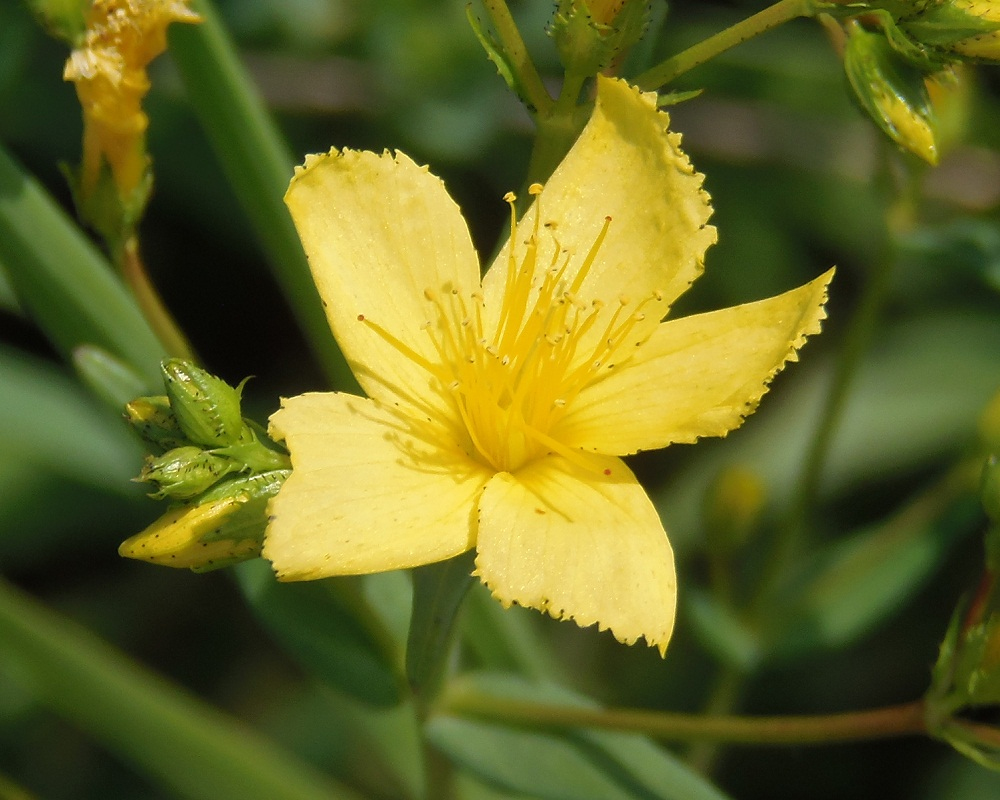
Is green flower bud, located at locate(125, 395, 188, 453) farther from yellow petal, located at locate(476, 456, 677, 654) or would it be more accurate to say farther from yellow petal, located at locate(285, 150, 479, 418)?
yellow petal, located at locate(476, 456, 677, 654)

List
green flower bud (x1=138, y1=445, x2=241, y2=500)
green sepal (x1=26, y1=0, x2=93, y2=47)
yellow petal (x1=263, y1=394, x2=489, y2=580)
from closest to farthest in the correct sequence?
yellow petal (x1=263, y1=394, x2=489, y2=580), green flower bud (x1=138, y1=445, x2=241, y2=500), green sepal (x1=26, y1=0, x2=93, y2=47)

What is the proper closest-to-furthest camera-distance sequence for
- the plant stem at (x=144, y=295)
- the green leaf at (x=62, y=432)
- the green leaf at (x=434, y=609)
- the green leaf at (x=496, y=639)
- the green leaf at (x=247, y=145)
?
the green leaf at (x=434, y=609) < the plant stem at (x=144, y=295) < the green leaf at (x=247, y=145) < the green leaf at (x=496, y=639) < the green leaf at (x=62, y=432)

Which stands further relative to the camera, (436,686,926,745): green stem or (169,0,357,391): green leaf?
(169,0,357,391): green leaf

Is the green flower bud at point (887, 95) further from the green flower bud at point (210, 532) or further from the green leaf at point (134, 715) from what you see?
the green leaf at point (134, 715)

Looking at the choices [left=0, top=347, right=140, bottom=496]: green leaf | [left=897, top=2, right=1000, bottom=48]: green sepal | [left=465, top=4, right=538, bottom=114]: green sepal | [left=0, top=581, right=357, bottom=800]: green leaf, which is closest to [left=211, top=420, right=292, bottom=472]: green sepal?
[left=465, top=4, right=538, bottom=114]: green sepal

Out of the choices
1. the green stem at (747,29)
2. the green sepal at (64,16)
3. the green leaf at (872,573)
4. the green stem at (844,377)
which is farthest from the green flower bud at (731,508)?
the green sepal at (64,16)

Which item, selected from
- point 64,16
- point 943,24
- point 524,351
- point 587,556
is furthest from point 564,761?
point 64,16

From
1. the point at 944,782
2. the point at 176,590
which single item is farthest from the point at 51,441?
the point at 944,782

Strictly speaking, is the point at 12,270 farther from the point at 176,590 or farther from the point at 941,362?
the point at 941,362
